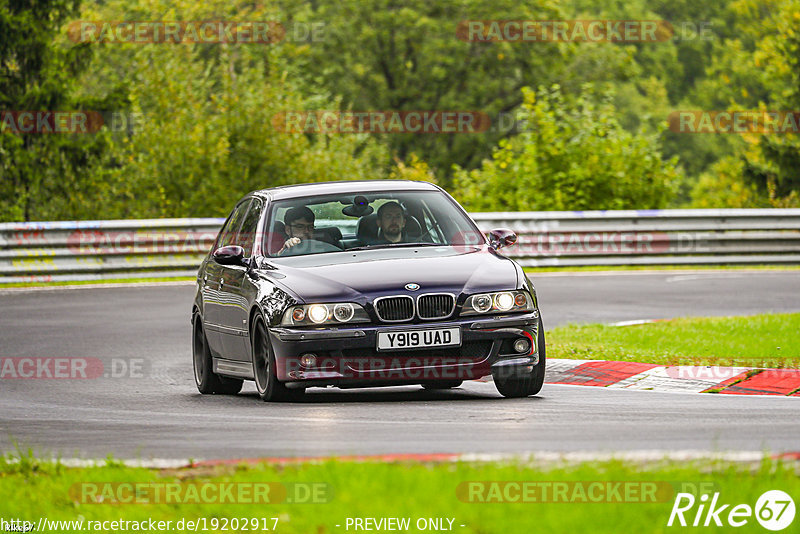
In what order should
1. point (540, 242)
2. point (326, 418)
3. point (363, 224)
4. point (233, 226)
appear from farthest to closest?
point (540, 242) < point (233, 226) < point (363, 224) < point (326, 418)

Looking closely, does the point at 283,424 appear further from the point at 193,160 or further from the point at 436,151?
the point at 436,151

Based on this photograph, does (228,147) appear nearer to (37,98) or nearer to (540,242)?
(37,98)

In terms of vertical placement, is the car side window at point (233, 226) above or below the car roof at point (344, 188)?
below

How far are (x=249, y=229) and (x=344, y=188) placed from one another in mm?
801

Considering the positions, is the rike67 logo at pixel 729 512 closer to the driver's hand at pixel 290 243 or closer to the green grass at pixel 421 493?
the green grass at pixel 421 493

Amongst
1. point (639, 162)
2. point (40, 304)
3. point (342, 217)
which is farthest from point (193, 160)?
point (342, 217)

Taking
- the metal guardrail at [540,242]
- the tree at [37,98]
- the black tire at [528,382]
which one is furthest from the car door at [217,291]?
the tree at [37,98]

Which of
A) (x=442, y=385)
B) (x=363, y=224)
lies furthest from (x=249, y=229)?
(x=442, y=385)

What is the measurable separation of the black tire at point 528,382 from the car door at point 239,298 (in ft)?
5.95

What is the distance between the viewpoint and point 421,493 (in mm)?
6027

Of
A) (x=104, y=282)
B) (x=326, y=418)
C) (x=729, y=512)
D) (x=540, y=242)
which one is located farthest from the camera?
(x=540, y=242)

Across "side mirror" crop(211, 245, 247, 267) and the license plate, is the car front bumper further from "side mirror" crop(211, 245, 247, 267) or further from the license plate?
"side mirror" crop(211, 245, 247, 267)

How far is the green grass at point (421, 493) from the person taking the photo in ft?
18.4

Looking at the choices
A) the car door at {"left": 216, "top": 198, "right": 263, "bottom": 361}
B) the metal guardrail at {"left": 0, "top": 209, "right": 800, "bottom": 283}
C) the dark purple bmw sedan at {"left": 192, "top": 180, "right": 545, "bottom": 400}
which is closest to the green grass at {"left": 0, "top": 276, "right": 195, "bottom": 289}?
the metal guardrail at {"left": 0, "top": 209, "right": 800, "bottom": 283}
